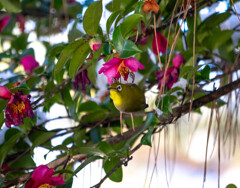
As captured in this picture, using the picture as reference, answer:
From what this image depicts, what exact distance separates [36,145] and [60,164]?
0.18ft

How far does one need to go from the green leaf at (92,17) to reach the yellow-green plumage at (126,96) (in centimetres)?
A: 9

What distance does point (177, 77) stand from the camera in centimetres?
78

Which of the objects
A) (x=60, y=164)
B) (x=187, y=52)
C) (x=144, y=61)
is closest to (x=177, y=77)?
(x=187, y=52)

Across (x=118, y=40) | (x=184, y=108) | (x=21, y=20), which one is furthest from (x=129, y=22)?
(x=21, y=20)

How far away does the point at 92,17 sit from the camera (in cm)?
58

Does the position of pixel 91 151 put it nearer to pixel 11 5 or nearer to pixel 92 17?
pixel 92 17

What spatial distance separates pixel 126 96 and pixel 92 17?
0.41 ft

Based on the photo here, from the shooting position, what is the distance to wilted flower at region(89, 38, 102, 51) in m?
0.57

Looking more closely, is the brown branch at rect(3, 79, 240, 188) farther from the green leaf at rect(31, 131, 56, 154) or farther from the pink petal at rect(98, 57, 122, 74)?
the pink petal at rect(98, 57, 122, 74)

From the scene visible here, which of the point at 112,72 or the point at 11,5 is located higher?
the point at 11,5

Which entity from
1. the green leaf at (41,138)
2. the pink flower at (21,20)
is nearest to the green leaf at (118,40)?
the green leaf at (41,138)

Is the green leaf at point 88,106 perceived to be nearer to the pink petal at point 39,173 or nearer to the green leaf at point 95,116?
the green leaf at point 95,116

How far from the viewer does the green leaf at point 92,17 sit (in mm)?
580

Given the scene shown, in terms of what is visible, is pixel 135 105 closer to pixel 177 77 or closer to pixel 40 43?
pixel 177 77
